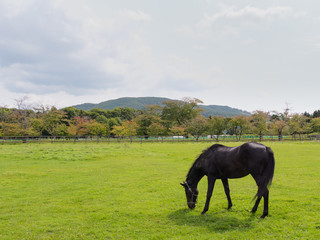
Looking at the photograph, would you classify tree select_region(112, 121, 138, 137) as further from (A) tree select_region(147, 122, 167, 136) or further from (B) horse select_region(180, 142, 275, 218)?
(B) horse select_region(180, 142, 275, 218)

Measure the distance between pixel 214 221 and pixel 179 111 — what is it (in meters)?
67.8

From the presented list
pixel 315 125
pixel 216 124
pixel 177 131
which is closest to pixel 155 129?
pixel 177 131

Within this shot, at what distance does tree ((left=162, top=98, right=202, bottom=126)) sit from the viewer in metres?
73.6

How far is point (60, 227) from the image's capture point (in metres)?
6.23

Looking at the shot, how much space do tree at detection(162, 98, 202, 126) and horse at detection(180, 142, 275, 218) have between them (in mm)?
65767

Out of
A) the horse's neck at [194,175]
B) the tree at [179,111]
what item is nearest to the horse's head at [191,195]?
the horse's neck at [194,175]

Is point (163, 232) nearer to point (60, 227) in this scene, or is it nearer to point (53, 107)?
point (60, 227)

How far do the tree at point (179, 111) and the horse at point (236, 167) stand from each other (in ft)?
216

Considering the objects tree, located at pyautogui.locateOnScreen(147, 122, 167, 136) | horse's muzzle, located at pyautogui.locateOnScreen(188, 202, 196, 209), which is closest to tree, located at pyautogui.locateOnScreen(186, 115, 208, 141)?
tree, located at pyautogui.locateOnScreen(147, 122, 167, 136)

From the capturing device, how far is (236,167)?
6594 millimetres

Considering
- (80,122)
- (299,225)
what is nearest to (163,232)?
(299,225)

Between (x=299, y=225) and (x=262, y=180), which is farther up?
(x=262, y=180)

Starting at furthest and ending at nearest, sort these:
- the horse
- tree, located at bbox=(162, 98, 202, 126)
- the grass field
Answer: tree, located at bbox=(162, 98, 202, 126) < the horse < the grass field

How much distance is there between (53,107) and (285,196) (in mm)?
63007
